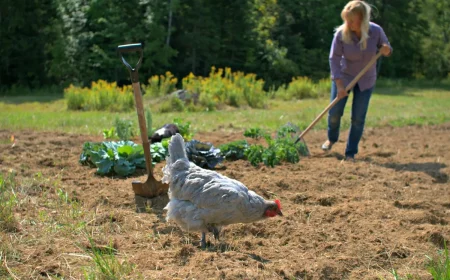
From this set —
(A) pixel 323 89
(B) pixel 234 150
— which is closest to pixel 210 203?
(B) pixel 234 150

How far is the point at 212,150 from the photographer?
6758mm

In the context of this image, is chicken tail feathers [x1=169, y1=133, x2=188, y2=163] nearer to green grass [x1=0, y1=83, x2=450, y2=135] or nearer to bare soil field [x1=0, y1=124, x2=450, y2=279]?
bare soil field [x1=0, y1=124, x2=450, y2=279]

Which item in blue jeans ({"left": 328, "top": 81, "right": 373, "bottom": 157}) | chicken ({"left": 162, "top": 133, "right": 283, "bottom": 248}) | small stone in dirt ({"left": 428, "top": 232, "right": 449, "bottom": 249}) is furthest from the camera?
blue jeans ({"left": 328, "top": 81, "right": 373, "bottom": 157})

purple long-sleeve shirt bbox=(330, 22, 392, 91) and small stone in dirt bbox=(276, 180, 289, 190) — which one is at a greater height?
purple long-sleeve shirt bbox=(330, 22, 392, 91)

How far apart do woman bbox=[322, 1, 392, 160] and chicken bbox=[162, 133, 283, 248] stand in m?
3.74

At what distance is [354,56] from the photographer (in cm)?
771

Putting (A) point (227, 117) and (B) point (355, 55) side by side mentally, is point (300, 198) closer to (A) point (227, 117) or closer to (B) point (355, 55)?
(B) point (355, 55)

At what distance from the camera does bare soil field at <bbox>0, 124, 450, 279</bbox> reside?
3.83 meters

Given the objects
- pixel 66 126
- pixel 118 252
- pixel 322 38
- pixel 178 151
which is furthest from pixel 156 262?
pixel 322 38

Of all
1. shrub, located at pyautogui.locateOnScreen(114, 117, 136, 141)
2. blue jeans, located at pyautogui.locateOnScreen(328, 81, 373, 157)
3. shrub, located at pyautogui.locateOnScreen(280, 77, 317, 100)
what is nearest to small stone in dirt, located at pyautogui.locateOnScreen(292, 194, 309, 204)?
blue jeans, located at pyautogui.locateOnScreen(328, 81, 373, 157)

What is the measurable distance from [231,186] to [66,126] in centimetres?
730

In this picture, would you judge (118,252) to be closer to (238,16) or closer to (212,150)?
(212,150)

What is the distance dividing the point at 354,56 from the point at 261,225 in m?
3.65

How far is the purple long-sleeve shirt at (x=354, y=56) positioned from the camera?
7660 mm
